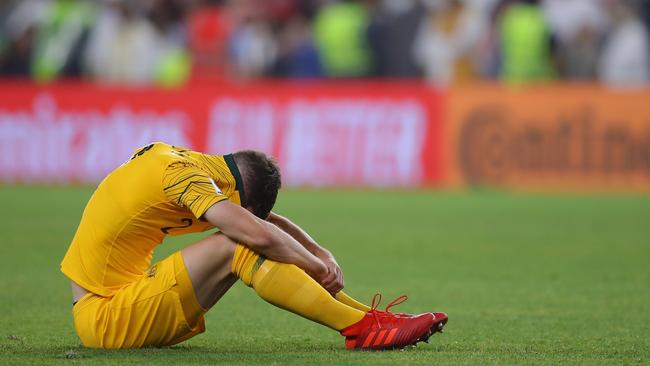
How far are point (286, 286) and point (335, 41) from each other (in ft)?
52.5

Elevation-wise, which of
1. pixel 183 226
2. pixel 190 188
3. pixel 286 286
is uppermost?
pixel 190 188

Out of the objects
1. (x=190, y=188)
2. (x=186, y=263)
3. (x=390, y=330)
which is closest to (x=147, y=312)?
(x=186, y=263)

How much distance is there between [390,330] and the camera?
20.9 feet


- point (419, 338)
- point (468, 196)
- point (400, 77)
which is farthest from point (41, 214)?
point (419, 338)

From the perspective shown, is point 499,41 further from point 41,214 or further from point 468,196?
point 41,214

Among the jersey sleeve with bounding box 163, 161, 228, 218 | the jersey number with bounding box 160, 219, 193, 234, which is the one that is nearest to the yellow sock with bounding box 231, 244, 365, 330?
the jersey sleeve with bounding box 163, 161, 228, 218

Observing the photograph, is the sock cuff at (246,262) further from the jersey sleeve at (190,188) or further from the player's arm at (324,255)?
the player's arm at (324,255)

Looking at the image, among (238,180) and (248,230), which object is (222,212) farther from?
(238,180)

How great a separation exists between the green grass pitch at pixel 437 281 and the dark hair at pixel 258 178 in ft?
2.55

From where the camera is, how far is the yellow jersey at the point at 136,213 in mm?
6223

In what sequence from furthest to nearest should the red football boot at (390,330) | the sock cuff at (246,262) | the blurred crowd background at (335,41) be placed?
the blurred crowd background at (335,41)
the red football boot at (390,330)
the sock cuff at (246,262)

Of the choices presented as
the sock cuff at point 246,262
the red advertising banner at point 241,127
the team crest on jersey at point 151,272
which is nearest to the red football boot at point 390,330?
the sock cuff at point 246,262

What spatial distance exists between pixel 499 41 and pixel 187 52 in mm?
5785

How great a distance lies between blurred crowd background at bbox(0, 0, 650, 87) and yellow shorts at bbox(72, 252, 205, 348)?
1371 centimetres
